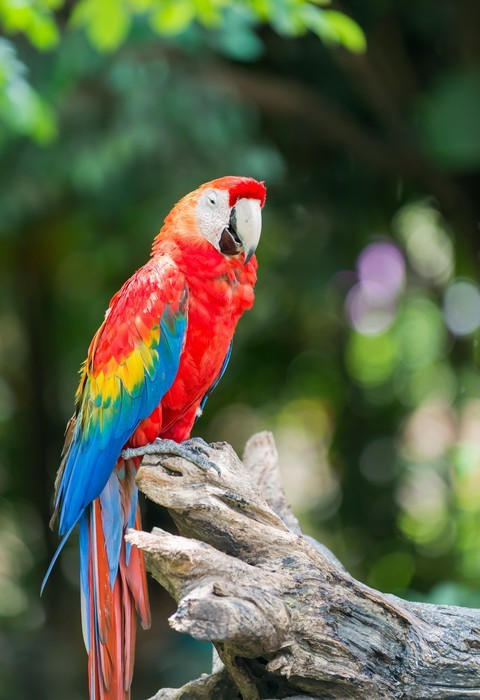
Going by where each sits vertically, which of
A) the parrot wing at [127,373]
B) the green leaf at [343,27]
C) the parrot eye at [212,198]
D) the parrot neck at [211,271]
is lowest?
the parrot wing at [127,373]

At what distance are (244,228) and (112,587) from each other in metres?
0.67

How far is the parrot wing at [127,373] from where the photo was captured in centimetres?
152

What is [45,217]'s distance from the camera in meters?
3.31

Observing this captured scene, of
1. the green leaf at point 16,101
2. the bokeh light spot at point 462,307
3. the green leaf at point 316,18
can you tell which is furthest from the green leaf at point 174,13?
the bokeh light spot at point 462,307

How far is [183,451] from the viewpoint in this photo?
1363 mm

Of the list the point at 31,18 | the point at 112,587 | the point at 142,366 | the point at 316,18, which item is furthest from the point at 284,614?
the point at 31,18

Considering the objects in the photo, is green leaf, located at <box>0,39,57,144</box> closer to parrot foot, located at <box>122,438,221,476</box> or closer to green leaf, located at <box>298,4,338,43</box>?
green leaf, located at <box>298,4,338,43</box>

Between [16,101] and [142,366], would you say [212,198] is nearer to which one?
[142,366]

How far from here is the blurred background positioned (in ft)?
9.18

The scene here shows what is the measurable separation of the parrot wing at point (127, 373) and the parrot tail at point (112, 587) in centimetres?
5

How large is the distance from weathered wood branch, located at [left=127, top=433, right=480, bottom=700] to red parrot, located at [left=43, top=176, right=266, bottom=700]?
0.22 metres

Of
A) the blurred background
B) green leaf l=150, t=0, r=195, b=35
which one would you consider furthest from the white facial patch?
the blurred background

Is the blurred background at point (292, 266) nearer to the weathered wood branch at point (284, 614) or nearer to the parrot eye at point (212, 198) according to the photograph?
the parrot eye at point (212, 198)

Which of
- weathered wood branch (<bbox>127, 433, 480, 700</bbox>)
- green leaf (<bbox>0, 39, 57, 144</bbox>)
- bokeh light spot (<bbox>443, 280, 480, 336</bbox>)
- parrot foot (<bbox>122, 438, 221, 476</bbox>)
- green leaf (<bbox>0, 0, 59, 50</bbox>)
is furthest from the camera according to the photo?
bokeh light spot (<bbox>443, 280, 480, 336</bbox>)
